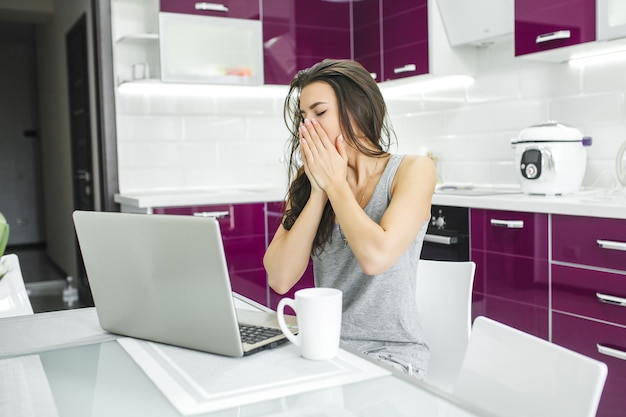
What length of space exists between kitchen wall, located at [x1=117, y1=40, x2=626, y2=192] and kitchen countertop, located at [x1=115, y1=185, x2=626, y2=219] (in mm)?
150

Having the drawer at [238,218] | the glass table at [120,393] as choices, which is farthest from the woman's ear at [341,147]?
the drawer at [238,218]

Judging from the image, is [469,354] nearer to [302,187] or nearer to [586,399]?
[586,399]

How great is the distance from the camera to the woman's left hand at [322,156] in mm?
1494

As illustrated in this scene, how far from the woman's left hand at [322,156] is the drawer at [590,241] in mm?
1207

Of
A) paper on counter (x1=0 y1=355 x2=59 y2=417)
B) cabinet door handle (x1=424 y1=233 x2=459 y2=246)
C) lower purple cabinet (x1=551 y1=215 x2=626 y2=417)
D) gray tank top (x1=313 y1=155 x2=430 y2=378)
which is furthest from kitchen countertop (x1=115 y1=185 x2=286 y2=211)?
paper on counter (x1=0 y1=355 x2=59 y2=417)

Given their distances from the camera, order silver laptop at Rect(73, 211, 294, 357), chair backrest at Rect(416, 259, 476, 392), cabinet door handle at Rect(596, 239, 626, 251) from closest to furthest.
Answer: silver laptop at Rect(73, 211, 294, 357), chair backrest at Rect(416, 259, 476, 392), cabinet door handle at Rect(596, 239, 626, 251)

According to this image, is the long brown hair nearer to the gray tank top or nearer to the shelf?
the gray tank top

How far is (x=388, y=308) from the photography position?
4.95 feet

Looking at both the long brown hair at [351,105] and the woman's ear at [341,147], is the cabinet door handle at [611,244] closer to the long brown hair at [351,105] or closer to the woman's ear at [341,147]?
the long brown hair at [351,105]

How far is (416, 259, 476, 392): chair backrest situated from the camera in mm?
1640

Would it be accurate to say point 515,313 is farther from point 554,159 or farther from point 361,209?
point 361,209

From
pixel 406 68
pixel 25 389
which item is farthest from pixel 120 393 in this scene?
pixel 406 68

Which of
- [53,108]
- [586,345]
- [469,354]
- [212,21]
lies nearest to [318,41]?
[212,21]

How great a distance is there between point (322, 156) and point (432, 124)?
2574 millimetres
